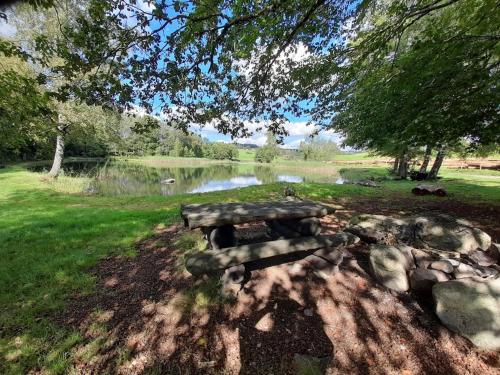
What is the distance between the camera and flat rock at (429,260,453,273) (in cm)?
332

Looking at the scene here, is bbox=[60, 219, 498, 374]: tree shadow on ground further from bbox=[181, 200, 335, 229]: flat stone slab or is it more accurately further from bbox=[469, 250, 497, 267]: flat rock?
bbox=[469, 250, 497, 267]: flat rock

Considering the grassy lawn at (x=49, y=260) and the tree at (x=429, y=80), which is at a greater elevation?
the tree at (x=429, y=80)

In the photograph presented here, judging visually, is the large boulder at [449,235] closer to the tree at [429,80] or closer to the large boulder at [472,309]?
the large boulder at [472,309]

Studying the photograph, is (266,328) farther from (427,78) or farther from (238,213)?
(427,78)

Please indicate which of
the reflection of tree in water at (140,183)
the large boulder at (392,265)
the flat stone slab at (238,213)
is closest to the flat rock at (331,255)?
the large boulder at (392,265)

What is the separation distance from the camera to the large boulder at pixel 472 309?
2557mm

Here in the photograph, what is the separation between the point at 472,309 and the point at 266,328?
7.80 ft

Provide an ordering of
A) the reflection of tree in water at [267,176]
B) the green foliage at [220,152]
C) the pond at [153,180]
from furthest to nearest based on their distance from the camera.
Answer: the green foliage at [220,152], the reflection of tree in water at [267,176], the pond at [153,180]

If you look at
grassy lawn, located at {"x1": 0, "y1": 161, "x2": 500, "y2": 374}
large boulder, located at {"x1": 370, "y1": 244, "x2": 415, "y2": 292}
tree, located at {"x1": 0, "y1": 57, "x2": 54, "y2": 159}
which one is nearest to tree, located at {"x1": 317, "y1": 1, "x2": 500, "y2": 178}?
grassy lawn, located at {"x1": 0, "y1": 161, "x2": 500, "y2": 374}

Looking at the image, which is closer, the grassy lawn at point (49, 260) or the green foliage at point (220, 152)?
the grassy lawn at point (49, 260)

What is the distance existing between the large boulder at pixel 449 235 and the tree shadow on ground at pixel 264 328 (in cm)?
170

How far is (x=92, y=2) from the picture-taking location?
3.53m

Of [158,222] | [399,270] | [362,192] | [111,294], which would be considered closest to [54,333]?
[111,294]

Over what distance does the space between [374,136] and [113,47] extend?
7951 millimetres
